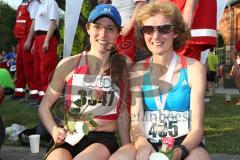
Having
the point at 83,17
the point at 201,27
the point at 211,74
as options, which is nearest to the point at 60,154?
the point at 201,27

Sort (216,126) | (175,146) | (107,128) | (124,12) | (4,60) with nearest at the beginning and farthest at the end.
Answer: (175,146)
(107,128)
(124,12)
(216,126)
(4,60)

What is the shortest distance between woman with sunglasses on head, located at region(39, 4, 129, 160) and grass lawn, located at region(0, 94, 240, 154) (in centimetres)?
171

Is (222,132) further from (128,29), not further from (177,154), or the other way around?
(177,154)

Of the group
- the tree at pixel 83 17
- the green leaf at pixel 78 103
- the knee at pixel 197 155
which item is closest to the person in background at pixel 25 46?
the tree at pixel 83 17

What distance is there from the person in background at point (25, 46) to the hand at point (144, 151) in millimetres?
5251

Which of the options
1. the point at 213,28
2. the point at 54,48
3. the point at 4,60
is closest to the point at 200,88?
the point at 213,28

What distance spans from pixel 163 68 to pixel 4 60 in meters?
19.6

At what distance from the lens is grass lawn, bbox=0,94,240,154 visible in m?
4.39

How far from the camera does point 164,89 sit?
265 centimetres

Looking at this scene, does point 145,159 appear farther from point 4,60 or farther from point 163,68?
point 4,60

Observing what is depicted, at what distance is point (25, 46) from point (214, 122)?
347 cm

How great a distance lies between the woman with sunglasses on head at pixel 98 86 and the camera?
8.87ft

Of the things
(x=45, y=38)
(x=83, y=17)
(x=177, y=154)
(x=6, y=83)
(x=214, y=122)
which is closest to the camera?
(x=177, y=154)

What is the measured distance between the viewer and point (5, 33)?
52.1 meters
